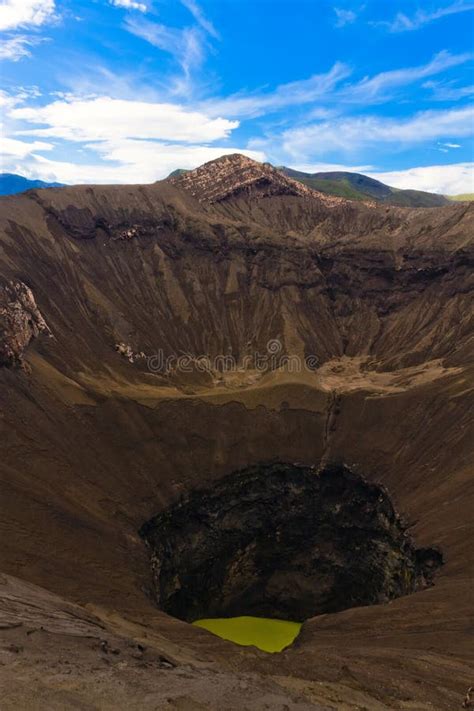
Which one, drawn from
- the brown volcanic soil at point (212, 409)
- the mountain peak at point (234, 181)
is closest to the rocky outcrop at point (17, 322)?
the brown volcanic soil at point (212, 409)

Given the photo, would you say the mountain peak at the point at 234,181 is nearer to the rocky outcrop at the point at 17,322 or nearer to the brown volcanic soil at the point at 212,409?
the brown volcanic soil at the point at 212,409

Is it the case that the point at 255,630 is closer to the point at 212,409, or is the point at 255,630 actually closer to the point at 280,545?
the point at 280,545

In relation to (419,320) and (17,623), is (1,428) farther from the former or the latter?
(419,320)

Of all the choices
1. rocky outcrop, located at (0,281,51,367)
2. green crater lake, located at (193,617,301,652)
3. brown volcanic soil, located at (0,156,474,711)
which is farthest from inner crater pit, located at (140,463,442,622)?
rocky outcrop, located at (0,281,51,367)

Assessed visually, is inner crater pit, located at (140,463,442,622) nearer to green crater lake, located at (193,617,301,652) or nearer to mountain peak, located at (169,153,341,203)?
green crater lake, located at (193,617,301,652)

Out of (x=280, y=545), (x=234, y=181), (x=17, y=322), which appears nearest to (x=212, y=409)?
(x=280, y=545)

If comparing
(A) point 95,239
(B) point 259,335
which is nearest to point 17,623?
(B) point 259,335
